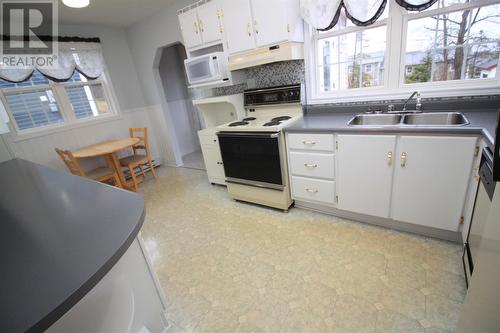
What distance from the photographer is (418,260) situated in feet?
5.41

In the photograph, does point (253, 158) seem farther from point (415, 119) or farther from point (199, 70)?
point (415, 119)

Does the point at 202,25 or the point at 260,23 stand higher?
the point at 202,25

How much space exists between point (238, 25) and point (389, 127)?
1.77m

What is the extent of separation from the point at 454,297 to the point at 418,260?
30 cm

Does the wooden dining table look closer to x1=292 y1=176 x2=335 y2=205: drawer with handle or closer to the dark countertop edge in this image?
x1=292 y1=176 x2=335 y2=205: drawer with handle

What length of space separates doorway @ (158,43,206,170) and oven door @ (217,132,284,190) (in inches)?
68.8

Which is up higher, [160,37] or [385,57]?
[160,37]

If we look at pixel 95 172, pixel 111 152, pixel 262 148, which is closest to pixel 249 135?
pixel 262 148

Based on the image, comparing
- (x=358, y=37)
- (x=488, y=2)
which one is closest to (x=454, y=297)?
(x=488, y=2)

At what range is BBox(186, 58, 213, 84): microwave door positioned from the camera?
264 cm

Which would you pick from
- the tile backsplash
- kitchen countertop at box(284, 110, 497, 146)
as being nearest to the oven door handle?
kitchen countertop at box(284, 110, 497, 146)

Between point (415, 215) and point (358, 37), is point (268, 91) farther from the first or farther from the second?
point (415, 215)

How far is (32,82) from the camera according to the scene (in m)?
3.24

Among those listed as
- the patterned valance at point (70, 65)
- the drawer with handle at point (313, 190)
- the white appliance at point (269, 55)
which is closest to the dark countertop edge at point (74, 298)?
the drawer with handle at point (313, 190)
